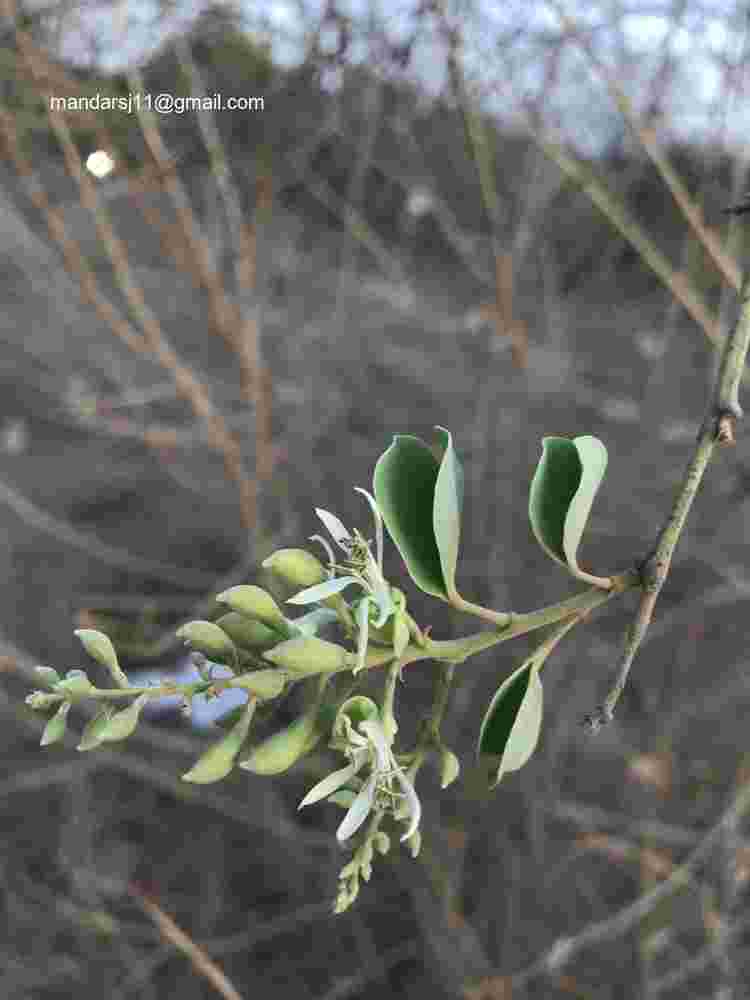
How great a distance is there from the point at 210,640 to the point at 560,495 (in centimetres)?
12

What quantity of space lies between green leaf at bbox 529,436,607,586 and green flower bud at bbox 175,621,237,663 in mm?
99

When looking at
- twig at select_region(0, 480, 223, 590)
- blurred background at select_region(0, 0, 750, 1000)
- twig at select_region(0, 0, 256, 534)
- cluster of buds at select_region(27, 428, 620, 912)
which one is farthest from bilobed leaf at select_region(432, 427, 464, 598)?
twig at select_region(0, 480, 223, 590)

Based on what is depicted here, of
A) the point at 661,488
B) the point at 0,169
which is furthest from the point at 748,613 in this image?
the point at 0,169

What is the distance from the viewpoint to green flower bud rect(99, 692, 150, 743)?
0.85 feet

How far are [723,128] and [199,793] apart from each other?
928mm

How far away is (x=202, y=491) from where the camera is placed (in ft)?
5.30

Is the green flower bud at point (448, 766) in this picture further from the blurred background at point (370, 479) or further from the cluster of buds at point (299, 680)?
the blurred background at point (370, 479)

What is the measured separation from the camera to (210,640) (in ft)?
0.88

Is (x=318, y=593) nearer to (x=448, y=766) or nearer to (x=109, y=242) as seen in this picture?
(x=448, y=766)

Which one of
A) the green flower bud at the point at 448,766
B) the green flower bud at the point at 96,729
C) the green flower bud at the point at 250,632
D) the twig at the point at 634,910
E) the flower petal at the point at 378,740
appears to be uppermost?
the green flower bud at the point at 250,632

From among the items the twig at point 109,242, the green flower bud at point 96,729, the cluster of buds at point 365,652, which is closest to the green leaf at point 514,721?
the cluster of buds at point 365,652

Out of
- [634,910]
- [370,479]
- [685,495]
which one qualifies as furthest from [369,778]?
[370,479]

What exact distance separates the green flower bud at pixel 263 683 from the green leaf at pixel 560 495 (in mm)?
96

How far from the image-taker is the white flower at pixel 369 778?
0.92 feet
